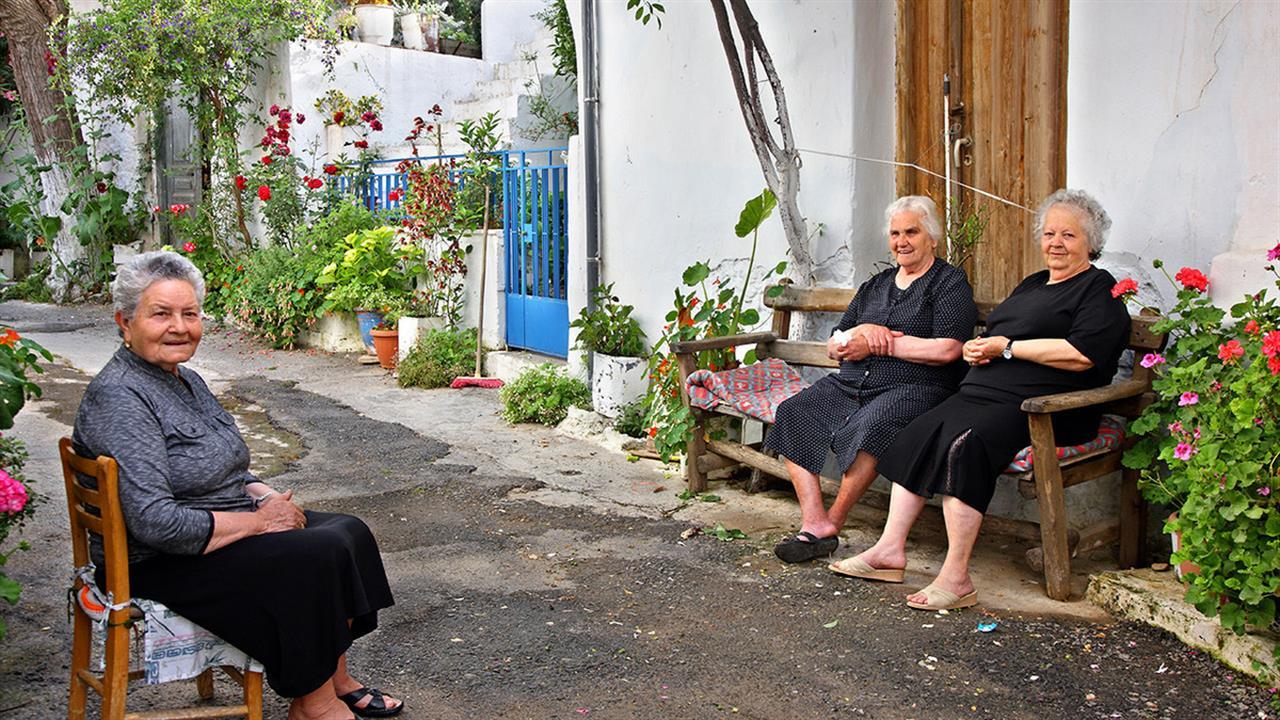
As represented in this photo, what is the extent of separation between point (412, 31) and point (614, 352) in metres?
7.01

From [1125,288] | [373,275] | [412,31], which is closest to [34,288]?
[412,31]

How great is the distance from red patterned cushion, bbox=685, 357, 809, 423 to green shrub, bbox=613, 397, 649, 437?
134 centimetres

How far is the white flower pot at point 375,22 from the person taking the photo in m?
12.2

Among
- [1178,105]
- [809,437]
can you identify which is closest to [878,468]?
[809,437]

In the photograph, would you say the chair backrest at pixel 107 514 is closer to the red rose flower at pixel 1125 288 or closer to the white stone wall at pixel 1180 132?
the red rose flower at pixel 1125 288

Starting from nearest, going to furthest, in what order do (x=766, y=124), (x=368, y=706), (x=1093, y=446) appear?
(x=368, y=706) < (x=1093, y=446) < (x=766, y=124)

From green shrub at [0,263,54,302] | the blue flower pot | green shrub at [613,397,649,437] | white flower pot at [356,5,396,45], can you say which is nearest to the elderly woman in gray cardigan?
green shrub at [613,397,649,437]

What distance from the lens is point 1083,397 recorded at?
3973 millimetres

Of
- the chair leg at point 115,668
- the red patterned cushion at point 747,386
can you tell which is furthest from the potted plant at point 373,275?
the chair leg at point 115,668

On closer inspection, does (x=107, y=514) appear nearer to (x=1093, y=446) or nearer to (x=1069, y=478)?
(x=1069, y=478)

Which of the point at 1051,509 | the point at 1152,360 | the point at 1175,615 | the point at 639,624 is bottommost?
the point at 639,624

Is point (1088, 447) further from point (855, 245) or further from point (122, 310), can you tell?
point (122, 310)

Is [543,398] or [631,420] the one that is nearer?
[631,420]

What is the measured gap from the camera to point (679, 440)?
5.40m
